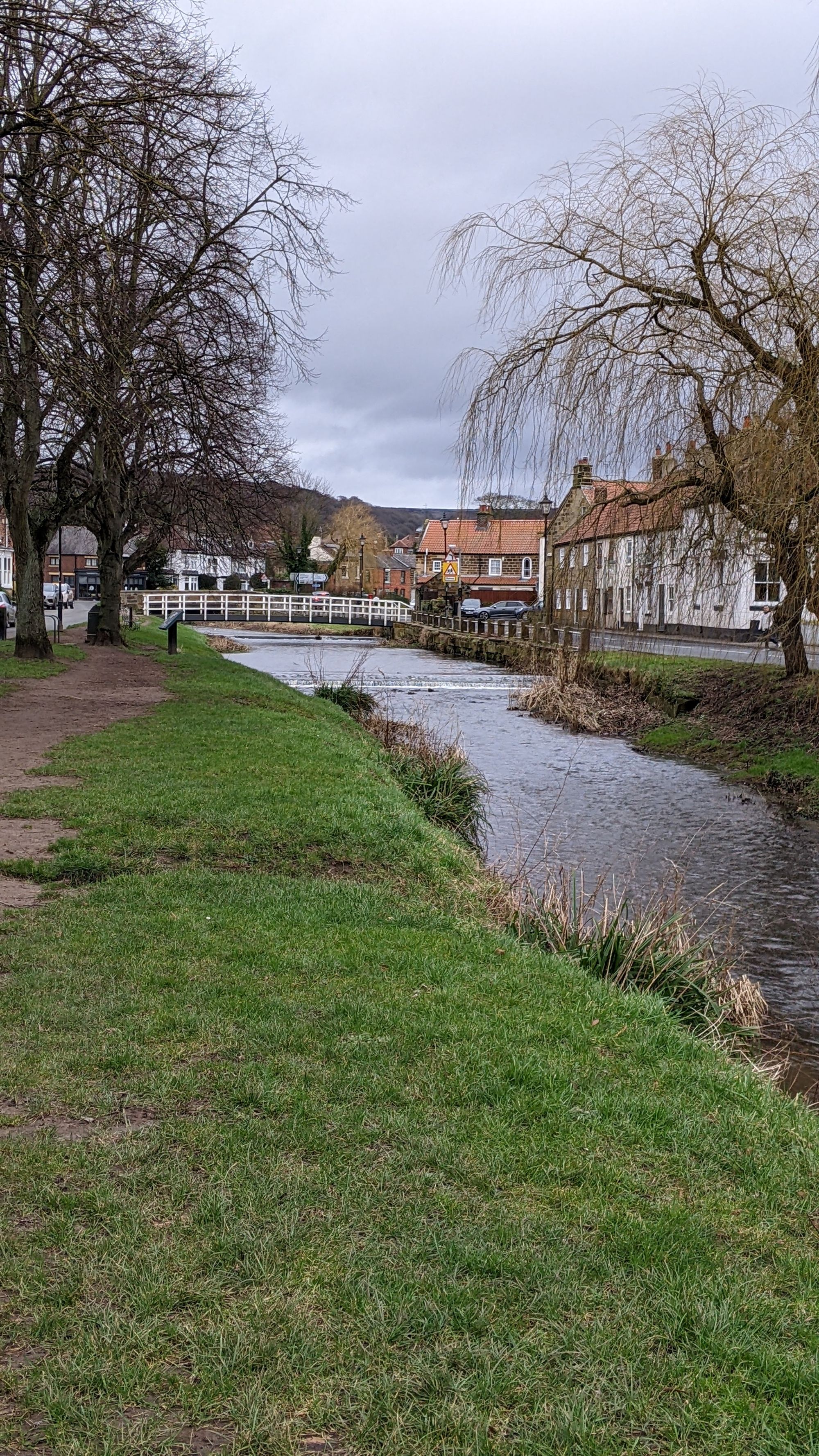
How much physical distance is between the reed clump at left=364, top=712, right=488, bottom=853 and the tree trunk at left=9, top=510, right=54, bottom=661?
801 centimetres

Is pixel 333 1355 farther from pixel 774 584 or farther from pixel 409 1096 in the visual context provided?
pixel 774 584

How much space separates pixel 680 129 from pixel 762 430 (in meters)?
4.03

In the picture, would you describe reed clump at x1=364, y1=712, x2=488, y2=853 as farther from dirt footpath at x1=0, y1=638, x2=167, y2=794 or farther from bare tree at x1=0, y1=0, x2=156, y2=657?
bare tree at x1=0, y1=0, x2=156, y2=657

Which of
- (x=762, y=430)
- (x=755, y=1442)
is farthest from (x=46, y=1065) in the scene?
(x=762, y=430)

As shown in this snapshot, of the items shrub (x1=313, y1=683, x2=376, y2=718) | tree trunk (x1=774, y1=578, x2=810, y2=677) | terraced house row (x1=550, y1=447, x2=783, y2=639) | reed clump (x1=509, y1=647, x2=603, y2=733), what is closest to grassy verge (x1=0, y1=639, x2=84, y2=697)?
shrub (x1=313, y1=683, x2=376, y2=718)

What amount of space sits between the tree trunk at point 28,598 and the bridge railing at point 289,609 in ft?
156

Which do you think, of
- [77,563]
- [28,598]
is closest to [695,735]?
[28,598]

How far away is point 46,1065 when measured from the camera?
14.5ft

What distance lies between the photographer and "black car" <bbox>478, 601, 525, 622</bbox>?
6931 centimetres

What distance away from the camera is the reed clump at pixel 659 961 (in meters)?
6.96

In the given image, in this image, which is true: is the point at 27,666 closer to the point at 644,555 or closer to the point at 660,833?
the point at 644,555

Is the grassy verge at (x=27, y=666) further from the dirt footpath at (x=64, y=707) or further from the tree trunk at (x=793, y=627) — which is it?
the tree trunk at (x=793, y=627)

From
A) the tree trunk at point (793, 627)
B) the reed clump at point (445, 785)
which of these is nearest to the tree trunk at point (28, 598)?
the reed clump at point (445, 785)

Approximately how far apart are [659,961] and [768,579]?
10.2 m
